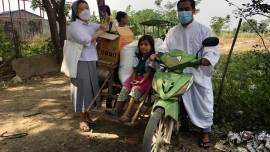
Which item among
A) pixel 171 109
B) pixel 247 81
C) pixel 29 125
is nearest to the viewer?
pixel 171 109

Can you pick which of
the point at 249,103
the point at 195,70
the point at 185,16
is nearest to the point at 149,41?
the point at 185,16

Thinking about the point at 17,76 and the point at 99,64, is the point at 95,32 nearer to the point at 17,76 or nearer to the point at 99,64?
the point at 99,64

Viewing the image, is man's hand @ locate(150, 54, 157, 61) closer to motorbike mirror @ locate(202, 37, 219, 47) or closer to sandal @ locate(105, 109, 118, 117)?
motorbike mirror @ locate(202, 37, 219, 47)

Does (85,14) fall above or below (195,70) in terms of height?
above

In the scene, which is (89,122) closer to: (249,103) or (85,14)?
(85,14)

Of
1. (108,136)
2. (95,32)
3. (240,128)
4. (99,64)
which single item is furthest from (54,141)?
(240,128)

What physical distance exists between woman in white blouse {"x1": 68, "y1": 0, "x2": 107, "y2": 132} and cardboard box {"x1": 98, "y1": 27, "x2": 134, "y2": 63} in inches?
4.4

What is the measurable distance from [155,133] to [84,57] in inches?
64.7

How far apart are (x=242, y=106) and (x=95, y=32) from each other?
7.58 ft

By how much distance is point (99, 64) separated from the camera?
18.1 feet

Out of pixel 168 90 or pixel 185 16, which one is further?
pixel 185 16

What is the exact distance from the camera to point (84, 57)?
5316 mm

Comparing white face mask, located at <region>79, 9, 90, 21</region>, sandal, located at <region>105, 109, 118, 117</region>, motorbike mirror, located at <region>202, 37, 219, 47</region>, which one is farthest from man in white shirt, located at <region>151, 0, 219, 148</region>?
white face mask, located at <region>79, 9, 90, 21</region>

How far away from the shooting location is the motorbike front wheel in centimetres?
399
